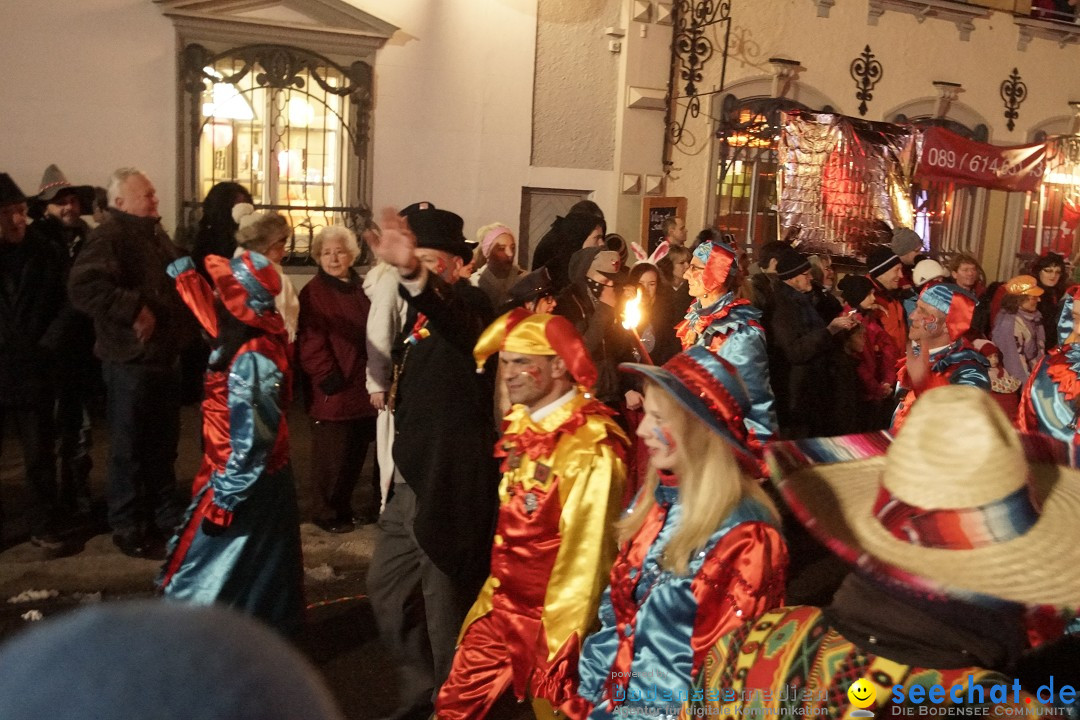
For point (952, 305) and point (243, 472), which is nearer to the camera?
point (243, 472)

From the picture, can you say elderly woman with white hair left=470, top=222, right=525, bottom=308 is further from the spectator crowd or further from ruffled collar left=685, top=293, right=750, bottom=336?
ruffled collar left=685, top=293, right=750, bottom=336

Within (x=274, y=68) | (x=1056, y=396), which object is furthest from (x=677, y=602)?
(x=274, y=68)

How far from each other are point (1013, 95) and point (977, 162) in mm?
3619

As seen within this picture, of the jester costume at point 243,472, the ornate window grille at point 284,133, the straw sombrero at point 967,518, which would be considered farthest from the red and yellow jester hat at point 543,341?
the ornate window grille at point 284,133

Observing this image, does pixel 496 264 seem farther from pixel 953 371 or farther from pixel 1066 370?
pixel 1066 370

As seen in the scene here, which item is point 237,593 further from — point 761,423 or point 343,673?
point 761,423

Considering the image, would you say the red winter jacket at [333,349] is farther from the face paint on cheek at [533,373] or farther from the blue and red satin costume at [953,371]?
the blue and red satin costume at [953,371]

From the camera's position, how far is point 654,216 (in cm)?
1218

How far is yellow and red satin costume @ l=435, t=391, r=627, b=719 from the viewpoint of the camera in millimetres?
3471

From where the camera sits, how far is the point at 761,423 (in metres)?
5.04

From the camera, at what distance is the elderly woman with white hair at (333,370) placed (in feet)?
22.2

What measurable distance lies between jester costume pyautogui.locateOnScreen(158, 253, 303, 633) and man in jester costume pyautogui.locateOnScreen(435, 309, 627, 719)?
1.14m

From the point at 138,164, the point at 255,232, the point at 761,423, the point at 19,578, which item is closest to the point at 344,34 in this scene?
the point at 138,164

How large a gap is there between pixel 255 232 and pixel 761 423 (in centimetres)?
300
